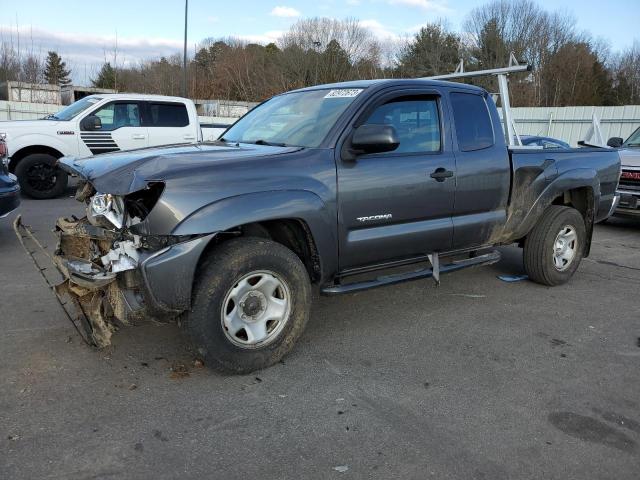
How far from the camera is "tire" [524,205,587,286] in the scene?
543 centimetres

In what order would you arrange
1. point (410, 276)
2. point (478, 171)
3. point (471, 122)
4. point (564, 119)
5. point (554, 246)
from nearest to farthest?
point (410, 276) → point (478, 171) → point (471, 122) → point (554, 246) → point (564, 119)

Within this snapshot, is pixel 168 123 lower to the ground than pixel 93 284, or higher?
higher

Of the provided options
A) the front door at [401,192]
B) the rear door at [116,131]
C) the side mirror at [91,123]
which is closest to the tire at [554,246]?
the front door at [401,192]

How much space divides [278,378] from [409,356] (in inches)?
38.6

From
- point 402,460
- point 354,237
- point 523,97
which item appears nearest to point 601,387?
point 402,460

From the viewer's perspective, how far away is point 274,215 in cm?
344

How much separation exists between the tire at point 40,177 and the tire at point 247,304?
314 inches

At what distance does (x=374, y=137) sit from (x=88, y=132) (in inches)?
323

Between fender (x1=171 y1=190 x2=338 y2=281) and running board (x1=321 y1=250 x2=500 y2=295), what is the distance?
0.14 metres

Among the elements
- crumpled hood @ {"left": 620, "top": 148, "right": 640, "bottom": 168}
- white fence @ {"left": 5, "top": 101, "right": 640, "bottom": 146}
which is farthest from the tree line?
crumpled hood @ {"left": 620, "top": 148, "right": 640, "bottom": 168}

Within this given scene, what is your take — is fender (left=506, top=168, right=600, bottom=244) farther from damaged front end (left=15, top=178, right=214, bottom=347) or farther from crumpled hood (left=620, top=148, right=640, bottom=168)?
crumpled hood (left=620, top=148, right=640, bottom=168)

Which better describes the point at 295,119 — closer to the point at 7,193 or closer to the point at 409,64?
the point at 7,193

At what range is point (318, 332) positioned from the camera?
14.1 feet

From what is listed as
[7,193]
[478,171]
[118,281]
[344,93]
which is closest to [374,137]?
[344,93]
